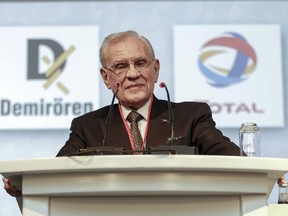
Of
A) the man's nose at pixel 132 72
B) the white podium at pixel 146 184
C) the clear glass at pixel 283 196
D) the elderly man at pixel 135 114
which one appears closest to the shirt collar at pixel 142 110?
the elderly man at pixel 135 114

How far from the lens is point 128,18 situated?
3.92 meters

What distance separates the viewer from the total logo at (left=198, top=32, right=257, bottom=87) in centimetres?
389

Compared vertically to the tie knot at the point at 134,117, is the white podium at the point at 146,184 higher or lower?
lower

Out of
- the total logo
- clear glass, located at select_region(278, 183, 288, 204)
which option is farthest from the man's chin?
the total logo

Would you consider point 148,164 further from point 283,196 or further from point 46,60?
point 46,60

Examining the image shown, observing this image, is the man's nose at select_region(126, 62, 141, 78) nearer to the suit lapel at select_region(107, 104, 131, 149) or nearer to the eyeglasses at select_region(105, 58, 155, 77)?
the eyeglasses at select_region(105, 58, 155, 77)

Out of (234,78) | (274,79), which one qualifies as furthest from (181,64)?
(274,79)

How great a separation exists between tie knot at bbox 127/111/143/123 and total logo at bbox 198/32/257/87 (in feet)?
4.96

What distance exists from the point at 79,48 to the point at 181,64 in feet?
2.07

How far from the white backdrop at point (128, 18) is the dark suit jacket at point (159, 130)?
4.61ft

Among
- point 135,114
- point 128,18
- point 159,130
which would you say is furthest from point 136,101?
point 128,18

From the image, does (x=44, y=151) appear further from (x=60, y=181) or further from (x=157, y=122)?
(x=60, y=181)

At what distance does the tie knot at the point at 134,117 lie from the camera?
241 cm

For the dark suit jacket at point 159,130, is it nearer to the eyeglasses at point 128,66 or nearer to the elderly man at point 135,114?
the elderly man at point 135,114
